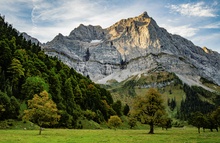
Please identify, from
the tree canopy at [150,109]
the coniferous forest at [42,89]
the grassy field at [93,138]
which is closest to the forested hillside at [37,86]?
the coniferous forest at [42,89]

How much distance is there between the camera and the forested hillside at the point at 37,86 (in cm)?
11844

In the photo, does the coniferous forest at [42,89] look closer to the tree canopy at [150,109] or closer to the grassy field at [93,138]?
the tree canopy at [150,109]

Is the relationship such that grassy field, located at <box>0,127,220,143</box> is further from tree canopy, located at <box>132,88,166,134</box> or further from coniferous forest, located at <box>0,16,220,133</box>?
coniferous forest, located at <box>0,16,220,133</box>

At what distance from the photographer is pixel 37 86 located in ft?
419

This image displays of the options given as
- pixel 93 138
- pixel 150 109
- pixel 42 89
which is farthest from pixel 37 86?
pixel 93 138

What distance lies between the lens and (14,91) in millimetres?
125625

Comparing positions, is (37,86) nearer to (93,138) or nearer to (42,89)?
(42,89)

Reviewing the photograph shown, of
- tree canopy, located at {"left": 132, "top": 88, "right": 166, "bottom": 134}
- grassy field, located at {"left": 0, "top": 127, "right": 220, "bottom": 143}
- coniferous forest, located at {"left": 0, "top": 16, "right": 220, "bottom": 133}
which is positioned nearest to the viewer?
grassy field, located at {"left": 0, "top": 127, "right": 220, "bottom": 143}

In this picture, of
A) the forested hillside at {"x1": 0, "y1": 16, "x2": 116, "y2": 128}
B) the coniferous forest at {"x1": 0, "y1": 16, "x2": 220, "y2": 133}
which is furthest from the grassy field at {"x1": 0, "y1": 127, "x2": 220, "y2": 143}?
the forested hillside at {"x1": 0, "y1": 16, "x2": 116, "y2": 128}

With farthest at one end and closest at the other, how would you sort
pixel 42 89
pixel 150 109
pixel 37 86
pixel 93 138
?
pixel 42 89 → pixel 37 86 → pixel 150 109 → pixel 93 138

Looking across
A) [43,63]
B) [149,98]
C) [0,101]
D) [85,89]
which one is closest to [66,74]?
[85,89]

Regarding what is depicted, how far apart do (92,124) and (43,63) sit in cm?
4470

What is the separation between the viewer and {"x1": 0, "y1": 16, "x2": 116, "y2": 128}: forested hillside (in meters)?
118

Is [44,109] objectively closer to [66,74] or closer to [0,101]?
[0,101]
